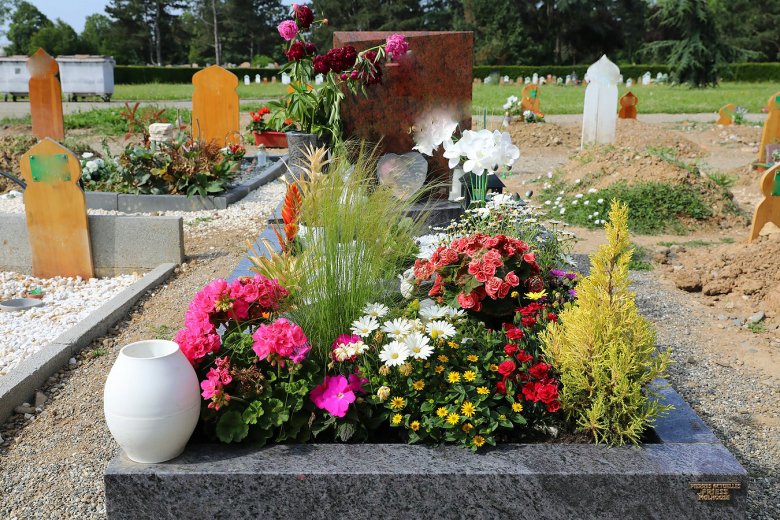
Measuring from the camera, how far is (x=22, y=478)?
2547 millimetres

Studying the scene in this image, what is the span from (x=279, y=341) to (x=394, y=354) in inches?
14.6

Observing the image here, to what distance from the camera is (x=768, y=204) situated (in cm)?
518

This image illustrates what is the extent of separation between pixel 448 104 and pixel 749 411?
293 centimetres

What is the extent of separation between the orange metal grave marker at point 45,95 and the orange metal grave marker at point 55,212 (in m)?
3.99

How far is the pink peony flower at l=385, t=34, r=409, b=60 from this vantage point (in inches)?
191

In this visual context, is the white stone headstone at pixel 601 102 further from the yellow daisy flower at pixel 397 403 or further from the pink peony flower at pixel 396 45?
the yellow daisy flower at pixel 397 403

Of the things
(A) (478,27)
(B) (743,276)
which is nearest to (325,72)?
(B) (743,276)

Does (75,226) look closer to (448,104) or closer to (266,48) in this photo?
(448,104)

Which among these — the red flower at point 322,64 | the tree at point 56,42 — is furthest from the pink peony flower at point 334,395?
the tree at point 56,42

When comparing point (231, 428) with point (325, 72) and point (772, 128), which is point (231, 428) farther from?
point (772, 128)

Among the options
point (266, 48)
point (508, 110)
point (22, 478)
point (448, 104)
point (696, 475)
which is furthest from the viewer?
point (266, 48)

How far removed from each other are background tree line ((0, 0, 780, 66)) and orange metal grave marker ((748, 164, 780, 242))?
33879mm

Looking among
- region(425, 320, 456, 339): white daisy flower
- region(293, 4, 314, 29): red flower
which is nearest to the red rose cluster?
region(425, 320, 456, 339): white daisy flower

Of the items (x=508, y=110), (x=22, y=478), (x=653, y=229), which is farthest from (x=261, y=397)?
(x=508, y=110)
